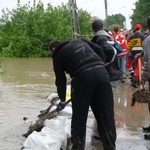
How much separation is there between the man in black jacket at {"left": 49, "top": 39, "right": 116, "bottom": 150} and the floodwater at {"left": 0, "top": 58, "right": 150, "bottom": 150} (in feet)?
2.21

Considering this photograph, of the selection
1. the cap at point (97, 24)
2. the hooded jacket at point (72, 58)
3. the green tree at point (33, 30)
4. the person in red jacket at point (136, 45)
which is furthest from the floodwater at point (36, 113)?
the green tree at point (33, 30)

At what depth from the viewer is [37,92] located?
10469 mm

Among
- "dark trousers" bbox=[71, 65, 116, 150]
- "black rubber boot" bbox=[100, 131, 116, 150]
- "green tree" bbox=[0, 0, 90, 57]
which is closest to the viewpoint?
"dark trousers" bbox=[71, 65, 116, 150]

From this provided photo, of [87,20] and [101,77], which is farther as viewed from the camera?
[87,20]

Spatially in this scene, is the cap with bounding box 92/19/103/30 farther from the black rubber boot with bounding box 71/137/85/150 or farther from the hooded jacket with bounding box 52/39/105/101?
the black rubber boot with bounding box 71/137/85/150

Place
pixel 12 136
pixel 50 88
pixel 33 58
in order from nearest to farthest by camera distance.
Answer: pixel 12 136 → pixel 50 88 → pixel 33 58

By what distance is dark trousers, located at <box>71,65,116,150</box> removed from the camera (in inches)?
172

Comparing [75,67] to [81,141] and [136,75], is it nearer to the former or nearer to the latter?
[81,141]

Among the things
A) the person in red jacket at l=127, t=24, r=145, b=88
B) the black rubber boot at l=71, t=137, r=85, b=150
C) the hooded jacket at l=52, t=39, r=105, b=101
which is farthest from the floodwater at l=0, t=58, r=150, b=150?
the hooded jacket at l=52, t=39, r=105, b=101

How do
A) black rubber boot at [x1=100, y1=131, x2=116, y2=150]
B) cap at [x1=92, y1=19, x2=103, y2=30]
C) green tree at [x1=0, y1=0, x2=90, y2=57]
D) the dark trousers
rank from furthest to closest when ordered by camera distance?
green tree at [x1=0, y1=0, x2=90, y2=57], cap at [x1=92, y1=19, x2=103, y2=30], black rubber boot at [x1=100, y1=131, x2=116, y2=150], the dark trousers

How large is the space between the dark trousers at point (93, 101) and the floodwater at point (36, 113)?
621 millimetres

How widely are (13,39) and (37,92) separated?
17774mm

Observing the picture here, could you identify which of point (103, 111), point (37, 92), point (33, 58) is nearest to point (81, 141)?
point (103, 111)

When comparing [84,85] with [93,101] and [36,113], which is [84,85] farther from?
[36,113]
